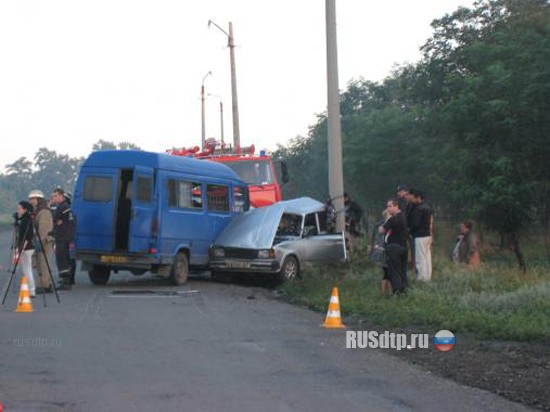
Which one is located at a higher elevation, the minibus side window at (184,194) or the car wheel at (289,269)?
the minibus side window at (184,194)

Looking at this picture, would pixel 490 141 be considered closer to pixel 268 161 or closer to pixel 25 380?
pixel 268 161

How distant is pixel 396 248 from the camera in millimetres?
13680

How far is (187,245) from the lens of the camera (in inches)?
706

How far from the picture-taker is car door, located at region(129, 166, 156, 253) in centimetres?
1675

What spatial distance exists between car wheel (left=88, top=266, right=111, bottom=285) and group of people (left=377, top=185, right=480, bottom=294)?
617 centimetres

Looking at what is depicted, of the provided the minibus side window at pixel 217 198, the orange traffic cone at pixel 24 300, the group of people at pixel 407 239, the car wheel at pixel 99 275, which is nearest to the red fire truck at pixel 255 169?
the minibus side window at pixel 217 198

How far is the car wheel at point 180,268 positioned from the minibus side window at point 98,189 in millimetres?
1910

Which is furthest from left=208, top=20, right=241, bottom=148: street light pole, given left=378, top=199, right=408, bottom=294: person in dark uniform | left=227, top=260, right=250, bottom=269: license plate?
left=378, top=199, right=408, bottom=294: person in dark uniform

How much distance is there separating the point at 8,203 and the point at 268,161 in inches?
3877

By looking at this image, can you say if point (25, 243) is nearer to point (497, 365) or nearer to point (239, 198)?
point (239, 198)

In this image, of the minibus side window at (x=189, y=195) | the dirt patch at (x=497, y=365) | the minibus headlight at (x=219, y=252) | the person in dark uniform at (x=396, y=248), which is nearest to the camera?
the dirt patch at (x=497, y=365)

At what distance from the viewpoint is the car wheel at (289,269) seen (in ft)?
58.9

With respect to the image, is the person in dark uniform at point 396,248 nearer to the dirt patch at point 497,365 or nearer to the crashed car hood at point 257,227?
the dirt patch at point 497,365

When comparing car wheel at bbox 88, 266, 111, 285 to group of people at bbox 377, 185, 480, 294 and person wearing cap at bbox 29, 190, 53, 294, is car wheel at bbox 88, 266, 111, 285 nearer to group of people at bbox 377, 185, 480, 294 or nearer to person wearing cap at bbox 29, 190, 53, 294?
person wearing cap at bbox 29, 190, 53, 294
